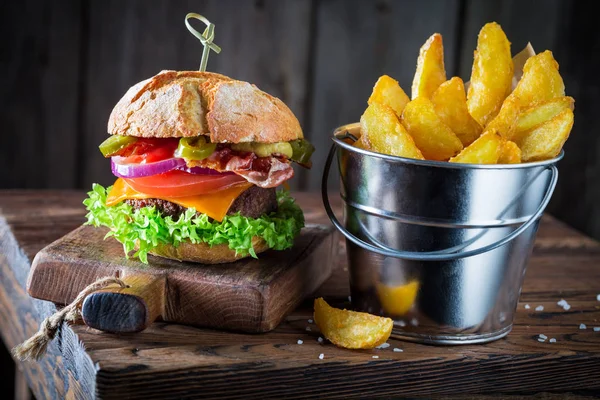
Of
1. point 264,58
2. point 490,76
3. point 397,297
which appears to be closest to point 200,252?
point 397,297

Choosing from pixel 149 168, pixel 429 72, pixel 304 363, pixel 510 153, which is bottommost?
pixel 304 363

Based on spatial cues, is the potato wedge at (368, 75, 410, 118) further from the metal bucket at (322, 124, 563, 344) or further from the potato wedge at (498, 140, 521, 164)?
the potato wedge at (498, 140, 521, 164)

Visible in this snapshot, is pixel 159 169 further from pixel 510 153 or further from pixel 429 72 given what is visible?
pixel 510 153

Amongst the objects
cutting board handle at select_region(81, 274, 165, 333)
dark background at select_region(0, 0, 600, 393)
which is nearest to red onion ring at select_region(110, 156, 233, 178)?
cutting board handle at select_region(81, 274, 165, 333)

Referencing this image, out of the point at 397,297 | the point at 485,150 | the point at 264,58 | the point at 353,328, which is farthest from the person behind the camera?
the point at 264,58

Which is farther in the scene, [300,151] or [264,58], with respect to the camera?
[264,58]

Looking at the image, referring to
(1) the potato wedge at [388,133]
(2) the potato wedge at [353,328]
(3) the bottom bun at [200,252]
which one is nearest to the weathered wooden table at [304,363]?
(2) the potato wedge at [353,328]

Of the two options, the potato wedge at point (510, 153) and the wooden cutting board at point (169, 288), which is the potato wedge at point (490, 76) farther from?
the wooden cutting board at point (169, 288)
